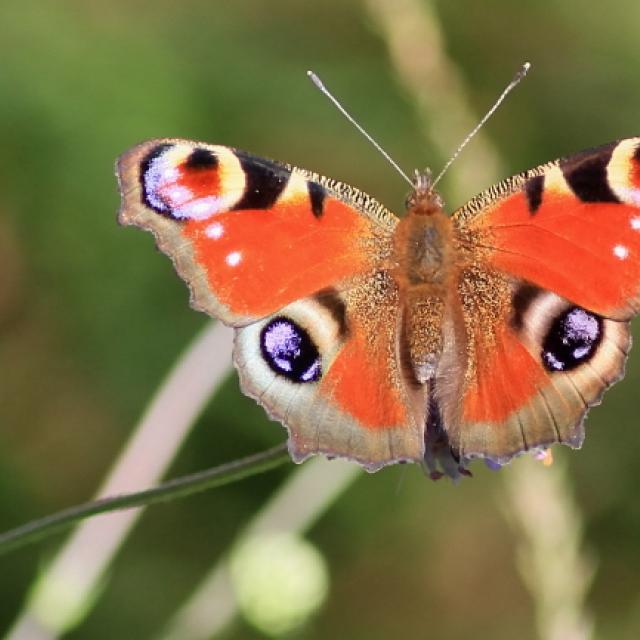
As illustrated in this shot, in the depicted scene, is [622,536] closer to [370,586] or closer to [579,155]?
[370,586]

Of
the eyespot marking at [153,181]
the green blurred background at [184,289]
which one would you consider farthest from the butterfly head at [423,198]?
the green blurred background at [184,289]

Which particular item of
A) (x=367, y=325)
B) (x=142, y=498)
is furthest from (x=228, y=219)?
(x=142, y=498)

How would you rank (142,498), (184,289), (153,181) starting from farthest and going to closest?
(184,289) < (153,181) < (142,498)

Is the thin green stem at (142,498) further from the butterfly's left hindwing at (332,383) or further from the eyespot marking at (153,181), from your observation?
the eyespot marking at (153,181)

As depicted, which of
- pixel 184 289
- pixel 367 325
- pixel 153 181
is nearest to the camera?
pixel 153 181

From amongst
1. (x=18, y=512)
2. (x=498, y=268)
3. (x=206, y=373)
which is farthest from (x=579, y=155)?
(x=18, y=512)

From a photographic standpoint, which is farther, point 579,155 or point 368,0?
point 368,0

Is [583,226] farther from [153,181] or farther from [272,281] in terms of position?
[153,181]
